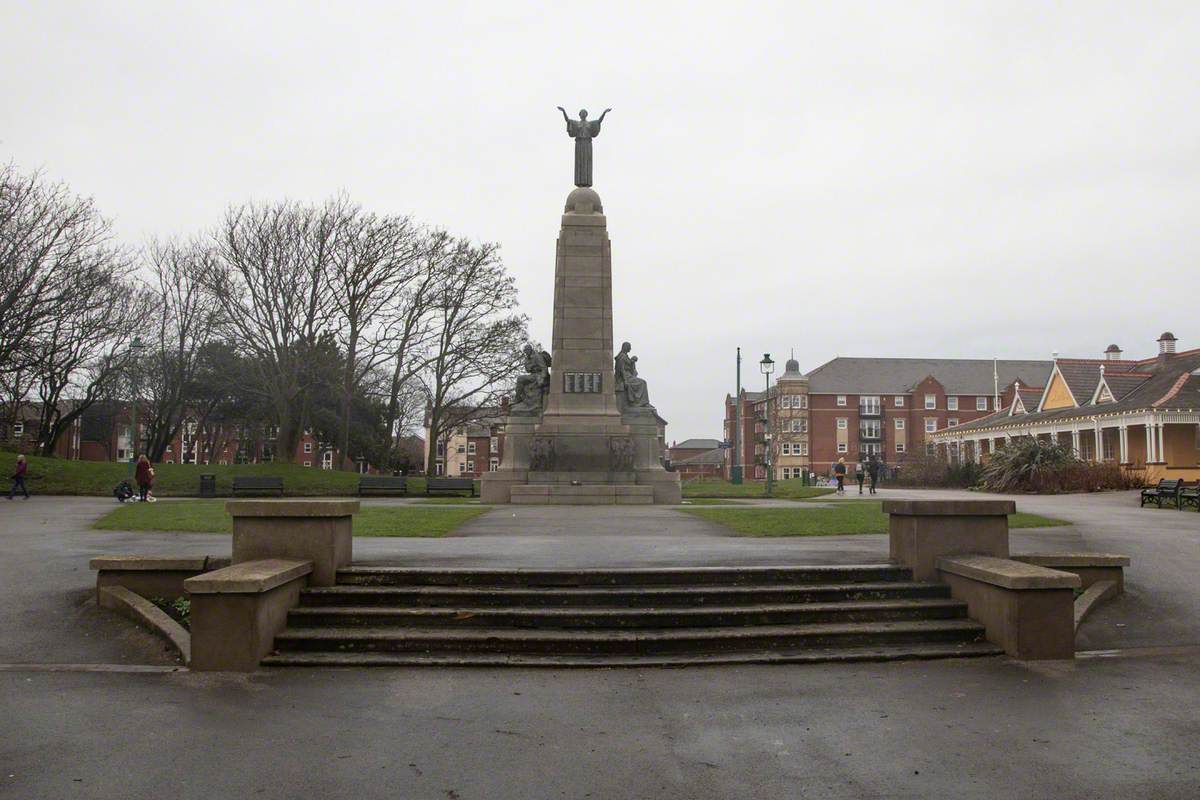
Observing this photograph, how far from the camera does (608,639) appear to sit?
7.61m

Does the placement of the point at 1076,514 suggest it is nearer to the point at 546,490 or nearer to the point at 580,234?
the point at 546,490

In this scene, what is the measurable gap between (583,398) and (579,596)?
59.4 ft

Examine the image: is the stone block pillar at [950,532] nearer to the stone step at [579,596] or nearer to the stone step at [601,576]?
the stone step at [601,576]

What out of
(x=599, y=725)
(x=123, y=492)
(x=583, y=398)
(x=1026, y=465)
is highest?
(x=583, y=398)

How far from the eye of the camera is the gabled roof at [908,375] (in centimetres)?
9950

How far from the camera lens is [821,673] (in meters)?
7.14

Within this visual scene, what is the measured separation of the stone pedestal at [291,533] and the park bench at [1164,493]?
78.4 feet

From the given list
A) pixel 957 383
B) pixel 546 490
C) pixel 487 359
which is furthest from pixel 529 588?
pixel 957 383

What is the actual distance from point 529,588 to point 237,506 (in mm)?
2861

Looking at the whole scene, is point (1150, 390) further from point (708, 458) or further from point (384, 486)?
point (708, 458)

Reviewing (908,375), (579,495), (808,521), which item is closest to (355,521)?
(808,521)

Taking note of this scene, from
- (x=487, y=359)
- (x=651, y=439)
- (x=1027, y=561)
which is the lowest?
(x=1027, y=561)

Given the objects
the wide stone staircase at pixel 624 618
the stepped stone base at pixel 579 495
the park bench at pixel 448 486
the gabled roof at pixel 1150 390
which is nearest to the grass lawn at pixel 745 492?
the stepped stone base at pixel 579 495

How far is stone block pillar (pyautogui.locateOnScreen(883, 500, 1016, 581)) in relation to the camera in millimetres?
9117
